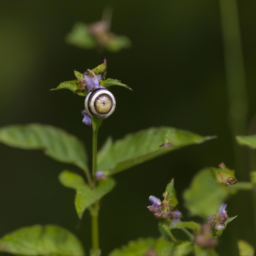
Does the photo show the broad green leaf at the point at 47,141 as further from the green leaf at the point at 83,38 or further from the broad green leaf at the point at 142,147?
the green leaf at the point at 83,38

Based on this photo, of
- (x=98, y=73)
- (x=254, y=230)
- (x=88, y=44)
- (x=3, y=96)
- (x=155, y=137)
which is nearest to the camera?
(x=98, y=73)

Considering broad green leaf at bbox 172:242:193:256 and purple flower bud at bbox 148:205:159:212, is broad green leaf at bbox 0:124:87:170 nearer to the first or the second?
purple flower bud at bbox 148:205:159:212

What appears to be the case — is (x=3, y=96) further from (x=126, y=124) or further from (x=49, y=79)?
(x=126, y=124)

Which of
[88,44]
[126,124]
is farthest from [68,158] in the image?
[126,124]

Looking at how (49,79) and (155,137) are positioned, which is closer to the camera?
(155,137)

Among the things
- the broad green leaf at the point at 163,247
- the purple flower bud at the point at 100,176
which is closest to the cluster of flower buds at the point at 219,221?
the broad green leaf at the point at 163,247

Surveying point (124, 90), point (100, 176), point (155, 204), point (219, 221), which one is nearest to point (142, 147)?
point (100, 176)

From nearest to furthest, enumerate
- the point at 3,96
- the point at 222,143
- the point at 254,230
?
the point at 254,230
the point at 222,143
the point at 3,96
